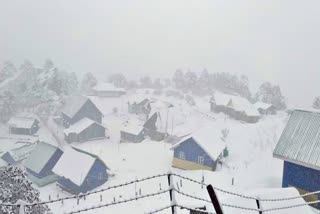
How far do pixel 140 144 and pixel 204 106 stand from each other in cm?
2312

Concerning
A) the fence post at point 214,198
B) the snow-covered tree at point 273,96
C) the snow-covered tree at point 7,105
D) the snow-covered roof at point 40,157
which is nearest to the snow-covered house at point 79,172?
the snow-covered roof at point 40,157

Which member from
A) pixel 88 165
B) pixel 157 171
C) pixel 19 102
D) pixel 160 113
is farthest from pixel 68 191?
pixel 19 102

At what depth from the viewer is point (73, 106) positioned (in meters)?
52.5

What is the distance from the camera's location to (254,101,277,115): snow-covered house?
197 ft

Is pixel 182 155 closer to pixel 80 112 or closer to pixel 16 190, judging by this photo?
pixel 16 190

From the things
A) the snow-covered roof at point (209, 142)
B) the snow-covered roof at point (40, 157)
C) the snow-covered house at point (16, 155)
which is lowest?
the snow-covered house at point (16, 155)

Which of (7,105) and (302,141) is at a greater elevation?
(302,141)

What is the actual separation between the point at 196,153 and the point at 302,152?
17.1 metres

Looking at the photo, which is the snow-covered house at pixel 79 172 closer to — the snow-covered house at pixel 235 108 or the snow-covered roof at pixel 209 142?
the snow-covered roof at pixel 209 142

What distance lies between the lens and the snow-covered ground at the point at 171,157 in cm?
2644

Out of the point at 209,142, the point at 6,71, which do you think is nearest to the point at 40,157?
the point at 209,142

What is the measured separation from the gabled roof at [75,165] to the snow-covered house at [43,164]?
1955 millimetres

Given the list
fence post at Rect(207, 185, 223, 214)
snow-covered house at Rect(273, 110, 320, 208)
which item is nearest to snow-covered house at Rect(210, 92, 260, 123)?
snow-covered house at Rect(273, 110, 320, 208)

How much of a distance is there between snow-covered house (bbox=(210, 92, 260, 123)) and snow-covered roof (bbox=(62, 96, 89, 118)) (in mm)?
22644
